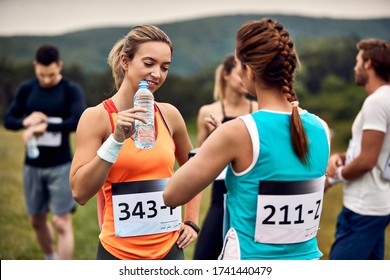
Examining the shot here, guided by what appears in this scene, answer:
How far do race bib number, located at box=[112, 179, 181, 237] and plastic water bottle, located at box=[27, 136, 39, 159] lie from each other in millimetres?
2785

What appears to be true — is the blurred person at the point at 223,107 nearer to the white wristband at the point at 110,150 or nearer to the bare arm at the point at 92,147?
the bare arm at the point at 92,147

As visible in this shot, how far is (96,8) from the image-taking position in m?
13.8

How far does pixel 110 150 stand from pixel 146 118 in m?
0.26

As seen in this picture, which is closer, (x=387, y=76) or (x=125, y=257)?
(x=125, y=257)

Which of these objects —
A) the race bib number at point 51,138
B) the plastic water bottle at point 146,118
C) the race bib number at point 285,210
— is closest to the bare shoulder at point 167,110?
the plastic water bottle at point 146,118

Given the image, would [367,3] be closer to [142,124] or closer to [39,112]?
[39,112]

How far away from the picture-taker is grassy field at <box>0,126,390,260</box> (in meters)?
5.83

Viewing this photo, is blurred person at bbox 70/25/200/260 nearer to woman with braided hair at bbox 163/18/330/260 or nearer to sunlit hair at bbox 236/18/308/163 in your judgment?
woman with braided hair at bbox 163/18/330/260

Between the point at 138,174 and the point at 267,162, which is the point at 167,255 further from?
the point at 267,162

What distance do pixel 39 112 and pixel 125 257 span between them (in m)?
2.95

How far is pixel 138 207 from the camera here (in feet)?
8.47

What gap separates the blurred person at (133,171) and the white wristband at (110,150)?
8 centimetres

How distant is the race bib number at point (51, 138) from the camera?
522cm
